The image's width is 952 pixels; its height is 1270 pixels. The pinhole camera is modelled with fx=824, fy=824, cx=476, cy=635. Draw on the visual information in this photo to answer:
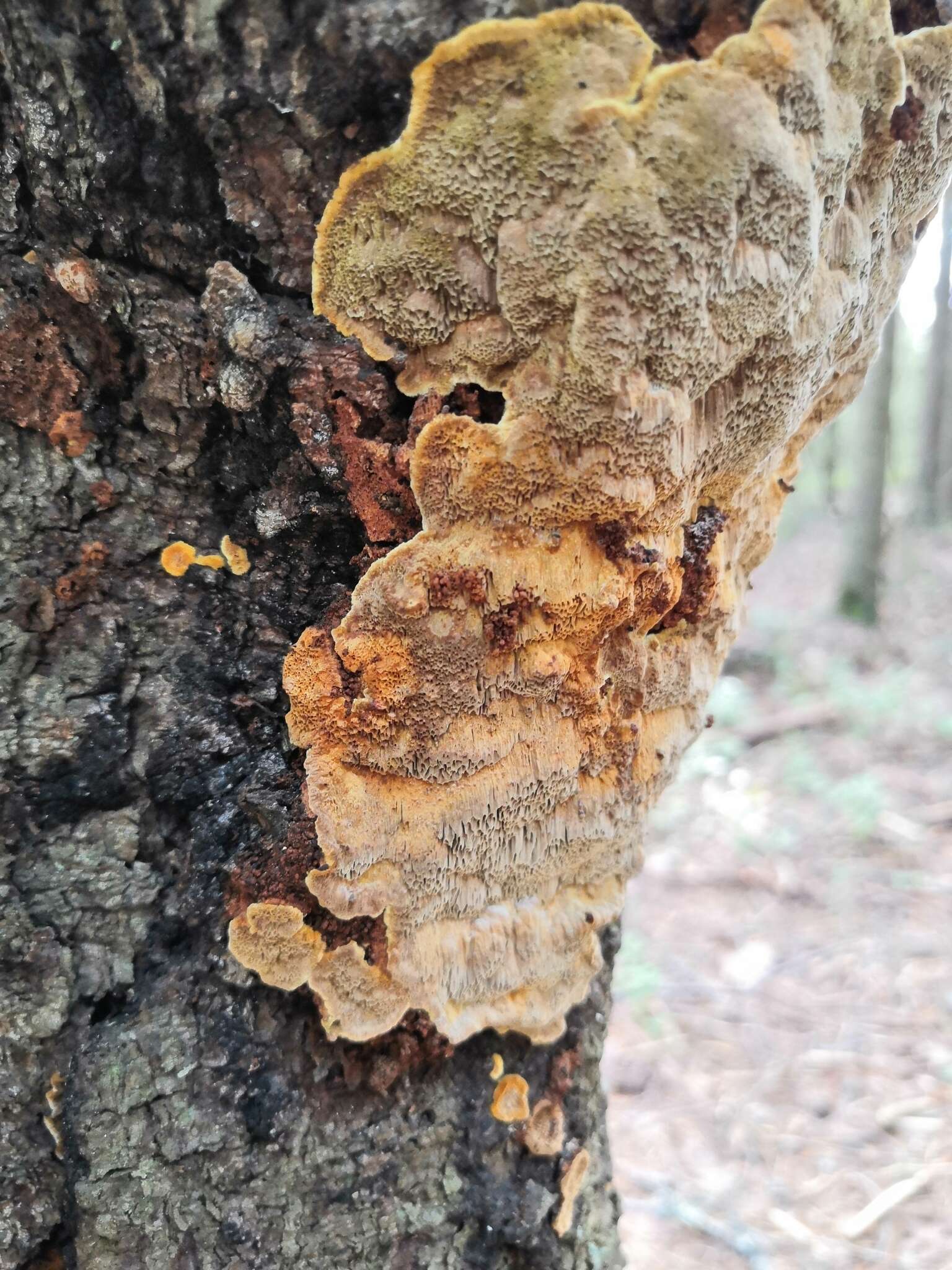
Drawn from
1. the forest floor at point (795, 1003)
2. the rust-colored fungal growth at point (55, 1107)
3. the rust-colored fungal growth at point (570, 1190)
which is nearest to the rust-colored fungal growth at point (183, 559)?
the rust-colored fungal growth at point (55, 1107)

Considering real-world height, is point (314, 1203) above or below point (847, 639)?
below

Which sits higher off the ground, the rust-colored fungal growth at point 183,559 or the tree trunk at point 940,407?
the tree trunk at point 940,407

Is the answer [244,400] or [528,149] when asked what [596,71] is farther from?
[244,400]

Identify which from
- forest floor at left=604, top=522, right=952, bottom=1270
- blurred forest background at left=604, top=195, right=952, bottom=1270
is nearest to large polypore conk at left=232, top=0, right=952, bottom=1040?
blurred forest background at left=604, top=195, right=952, bottom=1270

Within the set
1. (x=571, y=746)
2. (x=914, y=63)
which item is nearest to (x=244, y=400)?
(x=571, y=746)

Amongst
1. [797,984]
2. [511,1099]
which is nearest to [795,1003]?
[797,984]

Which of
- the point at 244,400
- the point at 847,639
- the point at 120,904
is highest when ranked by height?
the point at 847,639

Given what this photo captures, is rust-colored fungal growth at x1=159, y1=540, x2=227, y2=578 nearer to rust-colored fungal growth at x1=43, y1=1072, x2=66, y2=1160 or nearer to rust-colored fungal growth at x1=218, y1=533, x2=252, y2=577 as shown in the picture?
rust-colored fungal growth at x1=218, y1=533, x2=252, y2=577

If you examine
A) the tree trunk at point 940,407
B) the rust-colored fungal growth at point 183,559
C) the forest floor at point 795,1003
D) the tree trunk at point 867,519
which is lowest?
the forest floor at point 795,1003

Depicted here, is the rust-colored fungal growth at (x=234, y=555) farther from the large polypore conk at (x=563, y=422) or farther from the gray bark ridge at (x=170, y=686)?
the large polypore conk at (x=563, y=422)
